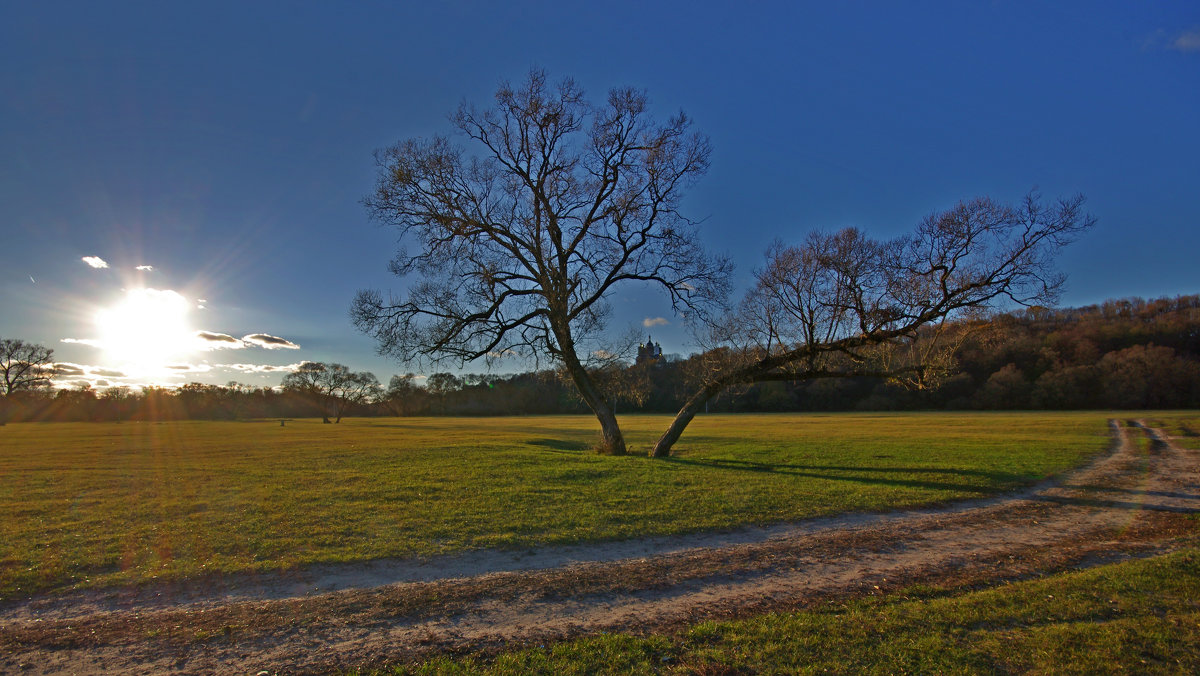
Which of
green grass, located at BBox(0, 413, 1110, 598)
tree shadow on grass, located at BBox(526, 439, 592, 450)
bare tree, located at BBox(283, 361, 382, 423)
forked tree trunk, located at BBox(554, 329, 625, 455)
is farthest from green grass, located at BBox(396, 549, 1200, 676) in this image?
bare tree, located at BBox(283, 361, 382, 423)

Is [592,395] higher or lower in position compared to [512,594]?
higher

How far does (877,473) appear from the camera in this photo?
17.1m

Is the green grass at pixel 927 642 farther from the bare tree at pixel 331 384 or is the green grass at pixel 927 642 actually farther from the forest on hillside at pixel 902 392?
the bare tree at pixel 331 384

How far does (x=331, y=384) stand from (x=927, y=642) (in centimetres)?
9205

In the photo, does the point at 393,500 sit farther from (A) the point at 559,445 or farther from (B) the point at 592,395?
(A) the point at 559,445

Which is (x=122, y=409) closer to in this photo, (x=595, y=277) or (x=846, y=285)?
(x=595, y=277)

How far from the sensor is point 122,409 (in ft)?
319

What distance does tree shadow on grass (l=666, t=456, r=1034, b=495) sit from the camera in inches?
577

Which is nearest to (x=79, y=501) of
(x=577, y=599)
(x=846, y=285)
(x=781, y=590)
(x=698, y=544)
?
(x=577, y=599)

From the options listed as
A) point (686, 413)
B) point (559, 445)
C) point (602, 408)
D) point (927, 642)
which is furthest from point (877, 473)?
point (559, 445)

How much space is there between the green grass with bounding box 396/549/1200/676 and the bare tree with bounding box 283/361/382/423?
293 feet

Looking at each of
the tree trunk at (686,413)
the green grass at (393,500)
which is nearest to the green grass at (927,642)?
the green grass at (393,500)

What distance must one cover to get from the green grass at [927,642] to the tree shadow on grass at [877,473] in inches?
349

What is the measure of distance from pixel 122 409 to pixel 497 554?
12242 cm
